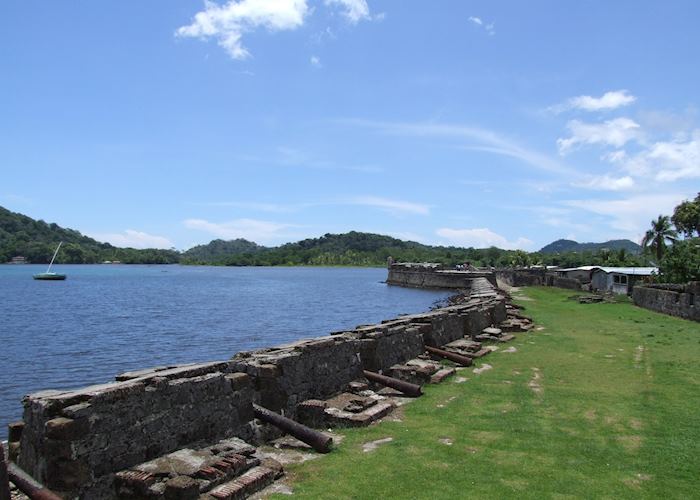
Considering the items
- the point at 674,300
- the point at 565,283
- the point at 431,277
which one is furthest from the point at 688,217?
the point at 674,300

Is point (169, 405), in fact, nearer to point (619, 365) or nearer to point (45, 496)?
point (45, 496)

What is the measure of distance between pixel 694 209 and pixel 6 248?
199282 mm

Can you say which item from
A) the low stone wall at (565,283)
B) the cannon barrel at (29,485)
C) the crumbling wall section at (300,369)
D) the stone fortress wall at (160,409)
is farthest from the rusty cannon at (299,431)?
the low stone wall at (565,283)

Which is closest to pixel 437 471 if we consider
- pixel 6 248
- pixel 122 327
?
pixel 122 327

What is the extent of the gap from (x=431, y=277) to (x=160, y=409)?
8946cm

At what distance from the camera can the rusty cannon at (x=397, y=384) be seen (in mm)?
10688

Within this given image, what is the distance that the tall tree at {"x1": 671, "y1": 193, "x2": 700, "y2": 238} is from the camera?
69.3 metres

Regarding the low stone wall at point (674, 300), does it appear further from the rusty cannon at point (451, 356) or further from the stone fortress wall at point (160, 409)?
the stone fortress wall at point (160, 409)

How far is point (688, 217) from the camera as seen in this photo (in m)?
69.6

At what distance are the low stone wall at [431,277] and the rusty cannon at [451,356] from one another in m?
56.5

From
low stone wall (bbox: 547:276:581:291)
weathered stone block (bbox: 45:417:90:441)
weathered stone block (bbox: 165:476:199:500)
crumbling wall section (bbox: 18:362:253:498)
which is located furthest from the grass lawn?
low stone wall (bbox: 547:276:581:291)

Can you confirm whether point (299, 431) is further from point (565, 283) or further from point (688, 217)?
point (688, 217)

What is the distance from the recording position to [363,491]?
6.15m

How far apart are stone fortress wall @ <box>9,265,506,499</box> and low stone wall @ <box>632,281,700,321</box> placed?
20.8 metres
